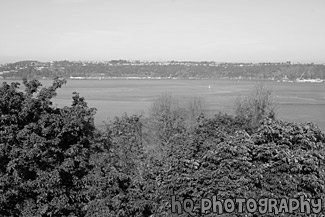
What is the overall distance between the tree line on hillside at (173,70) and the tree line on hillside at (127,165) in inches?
4755

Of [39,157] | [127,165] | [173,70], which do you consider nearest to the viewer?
[39,157]

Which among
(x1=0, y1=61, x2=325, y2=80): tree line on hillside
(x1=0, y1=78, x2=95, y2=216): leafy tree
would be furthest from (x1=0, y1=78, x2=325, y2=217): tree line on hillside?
(x1=0, y1=61, x2=325, y2=80): tree line on hillside

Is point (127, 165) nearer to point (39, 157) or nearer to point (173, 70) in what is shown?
point (39, 157)

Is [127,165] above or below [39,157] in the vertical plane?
below

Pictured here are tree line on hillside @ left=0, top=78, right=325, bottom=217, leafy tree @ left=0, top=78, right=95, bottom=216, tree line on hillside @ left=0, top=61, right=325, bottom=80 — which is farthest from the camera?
tree line on hillside @ left=0, top=61, right=325, bottom=80

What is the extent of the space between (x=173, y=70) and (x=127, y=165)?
163 m

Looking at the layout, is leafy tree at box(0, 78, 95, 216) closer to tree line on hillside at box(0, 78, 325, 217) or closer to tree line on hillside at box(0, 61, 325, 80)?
tree line on hillside at box(0, 78, 325, 217)

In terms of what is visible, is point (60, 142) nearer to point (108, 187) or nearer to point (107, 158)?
point (107, 158)

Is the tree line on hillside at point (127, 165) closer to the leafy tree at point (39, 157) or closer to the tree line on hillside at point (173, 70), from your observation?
the leafy tree at point (39, 157)

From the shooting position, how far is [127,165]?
1363 centimetres

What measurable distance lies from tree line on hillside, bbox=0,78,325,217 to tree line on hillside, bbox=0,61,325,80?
121 meters

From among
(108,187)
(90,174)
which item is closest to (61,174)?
(90,174)

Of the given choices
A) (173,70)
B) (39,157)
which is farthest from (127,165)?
(173,70)

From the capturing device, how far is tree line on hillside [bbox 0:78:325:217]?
27.5 ft
